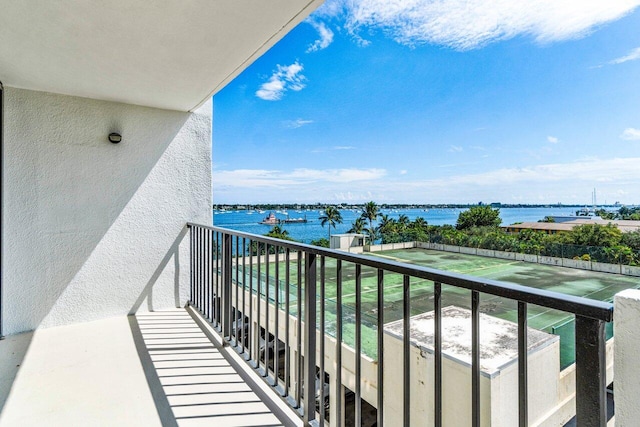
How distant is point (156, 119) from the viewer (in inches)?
133

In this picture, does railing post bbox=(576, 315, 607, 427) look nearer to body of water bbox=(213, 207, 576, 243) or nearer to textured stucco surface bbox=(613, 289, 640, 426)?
textured stucco surface bbox=(613, 289, 640, 426)

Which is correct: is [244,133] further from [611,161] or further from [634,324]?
[611,161]

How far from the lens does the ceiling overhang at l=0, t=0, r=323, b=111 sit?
1739 millimetres

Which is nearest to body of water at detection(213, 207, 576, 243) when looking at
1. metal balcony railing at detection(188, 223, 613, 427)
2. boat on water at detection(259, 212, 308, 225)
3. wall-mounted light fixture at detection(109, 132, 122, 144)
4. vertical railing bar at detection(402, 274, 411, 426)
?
boat on water at detection(259, 212, 308, 225)

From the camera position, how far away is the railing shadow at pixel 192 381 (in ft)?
5.66

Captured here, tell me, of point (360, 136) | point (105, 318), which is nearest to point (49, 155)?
point (105, 318)

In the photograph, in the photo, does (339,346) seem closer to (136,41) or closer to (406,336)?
(406,336)

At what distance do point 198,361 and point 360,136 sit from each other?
49668 mm

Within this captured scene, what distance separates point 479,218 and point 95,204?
51.9m

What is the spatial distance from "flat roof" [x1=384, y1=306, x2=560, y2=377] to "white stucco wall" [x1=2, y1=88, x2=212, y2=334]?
306 centimetres

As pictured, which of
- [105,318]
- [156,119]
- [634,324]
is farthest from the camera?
[156,119]

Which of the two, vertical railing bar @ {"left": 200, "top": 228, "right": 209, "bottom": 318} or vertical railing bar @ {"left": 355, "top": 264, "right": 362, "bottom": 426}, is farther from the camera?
vertical railing bar @ {"left": 200, "top": 228, "right": 209, "bottom": 318}

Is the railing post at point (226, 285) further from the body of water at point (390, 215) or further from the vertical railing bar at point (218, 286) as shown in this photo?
the body of water at point (390, 215)

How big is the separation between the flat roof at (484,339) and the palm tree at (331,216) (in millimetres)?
38534
